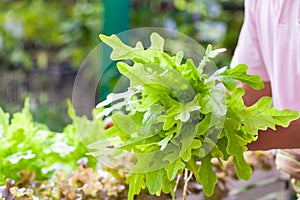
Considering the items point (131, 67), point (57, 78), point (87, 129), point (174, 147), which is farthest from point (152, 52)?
point (57, 78)

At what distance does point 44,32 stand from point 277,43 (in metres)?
2.98

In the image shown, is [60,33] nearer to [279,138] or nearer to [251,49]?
[251,49]

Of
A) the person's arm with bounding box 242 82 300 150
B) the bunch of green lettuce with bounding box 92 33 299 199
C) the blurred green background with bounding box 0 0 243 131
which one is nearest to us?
the bunch of green lettuce with bounding box 92 33 299 199

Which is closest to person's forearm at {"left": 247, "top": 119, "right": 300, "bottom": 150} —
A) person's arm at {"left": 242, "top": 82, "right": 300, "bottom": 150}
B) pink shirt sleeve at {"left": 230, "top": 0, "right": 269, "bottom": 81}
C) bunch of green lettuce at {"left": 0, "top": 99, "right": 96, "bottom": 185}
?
person's arm at {"left": 242, "top": 82, "right": 300, "bottom": 150}

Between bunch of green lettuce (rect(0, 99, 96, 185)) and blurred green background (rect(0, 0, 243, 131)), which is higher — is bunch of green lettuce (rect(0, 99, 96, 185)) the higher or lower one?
the higher one

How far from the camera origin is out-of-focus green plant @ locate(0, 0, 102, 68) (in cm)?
431

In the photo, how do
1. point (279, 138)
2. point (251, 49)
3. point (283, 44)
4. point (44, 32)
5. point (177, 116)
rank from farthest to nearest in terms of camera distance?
point (44, 32) < point (251, 49) < point (283, 44) < point (279, 138) < point (177, 116)

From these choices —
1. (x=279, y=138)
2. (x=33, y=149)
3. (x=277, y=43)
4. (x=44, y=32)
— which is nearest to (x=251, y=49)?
(x=277, y=43)

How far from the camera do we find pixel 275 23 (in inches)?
62.5

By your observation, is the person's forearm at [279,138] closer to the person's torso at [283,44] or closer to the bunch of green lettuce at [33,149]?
the person's torso at [283,44]

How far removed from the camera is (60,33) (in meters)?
4.45

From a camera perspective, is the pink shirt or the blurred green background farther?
the blurred green background

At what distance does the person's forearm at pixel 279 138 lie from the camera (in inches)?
52.9

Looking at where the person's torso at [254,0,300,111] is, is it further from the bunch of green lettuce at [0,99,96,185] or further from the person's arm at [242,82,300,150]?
the bunch of green lettuce at [0,99,96,185]
